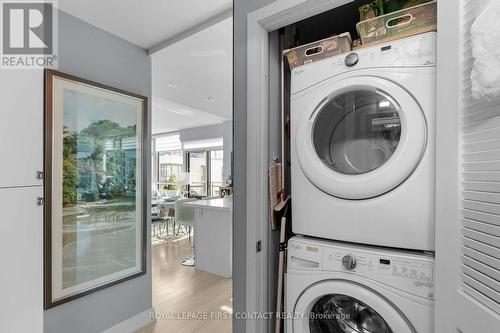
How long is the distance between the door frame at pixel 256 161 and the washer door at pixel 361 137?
0.22m

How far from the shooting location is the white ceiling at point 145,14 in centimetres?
162

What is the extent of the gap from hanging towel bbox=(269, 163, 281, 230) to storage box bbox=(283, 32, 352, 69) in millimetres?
563

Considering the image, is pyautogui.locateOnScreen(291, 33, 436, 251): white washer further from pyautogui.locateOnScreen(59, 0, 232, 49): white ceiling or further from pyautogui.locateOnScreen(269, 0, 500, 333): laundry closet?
pyautogui.locateOnScreen(59, 0, 232, 49): white ceiling

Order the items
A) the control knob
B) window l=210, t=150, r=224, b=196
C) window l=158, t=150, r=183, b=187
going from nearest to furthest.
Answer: the control knob, window l=210, t=150, r=224, b=196, window l=158, t=150, r=183, b=187

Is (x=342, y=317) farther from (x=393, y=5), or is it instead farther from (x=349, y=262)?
(x=393, y=5)

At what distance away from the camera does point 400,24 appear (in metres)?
1.03

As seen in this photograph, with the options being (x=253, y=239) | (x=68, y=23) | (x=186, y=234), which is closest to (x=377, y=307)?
(x=253, y=239)

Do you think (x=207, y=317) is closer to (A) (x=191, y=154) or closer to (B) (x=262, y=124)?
(B) (x=262, y=124)

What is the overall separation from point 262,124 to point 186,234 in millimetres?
4623

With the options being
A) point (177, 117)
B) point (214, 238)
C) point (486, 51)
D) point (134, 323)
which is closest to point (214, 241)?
point (214, 238)

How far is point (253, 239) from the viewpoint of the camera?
132 cm

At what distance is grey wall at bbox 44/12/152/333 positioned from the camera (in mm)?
1701

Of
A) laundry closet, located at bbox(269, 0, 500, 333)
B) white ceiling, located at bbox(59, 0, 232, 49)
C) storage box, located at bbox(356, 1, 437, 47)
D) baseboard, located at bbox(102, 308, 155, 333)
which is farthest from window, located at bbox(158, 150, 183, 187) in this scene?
storage box, located at bbox(356, 1, 437, 47)

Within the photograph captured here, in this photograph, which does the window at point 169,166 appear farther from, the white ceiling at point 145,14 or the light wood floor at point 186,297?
the white ceiling at point 145,14
